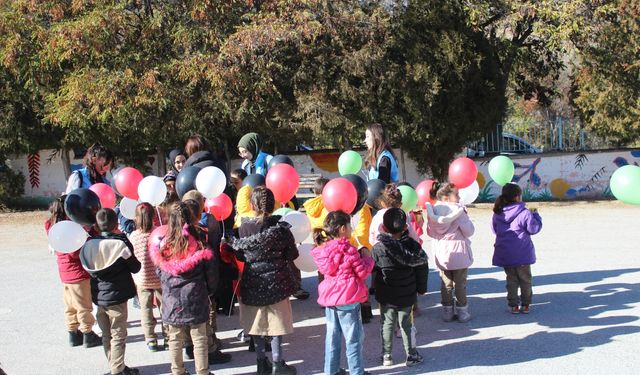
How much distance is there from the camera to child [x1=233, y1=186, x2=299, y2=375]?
452cm

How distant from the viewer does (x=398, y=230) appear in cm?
473

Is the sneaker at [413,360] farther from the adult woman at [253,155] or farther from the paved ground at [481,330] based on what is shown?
the adult woman at [253,155]

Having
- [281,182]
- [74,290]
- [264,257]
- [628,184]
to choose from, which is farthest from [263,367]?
[628,184]

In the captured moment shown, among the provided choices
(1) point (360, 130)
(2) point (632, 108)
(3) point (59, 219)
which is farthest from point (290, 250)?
(2) point (632, 108)

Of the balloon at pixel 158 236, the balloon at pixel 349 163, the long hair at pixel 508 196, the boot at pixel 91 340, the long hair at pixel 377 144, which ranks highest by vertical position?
the long hair at pixel 377 144

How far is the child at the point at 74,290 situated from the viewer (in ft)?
17.2

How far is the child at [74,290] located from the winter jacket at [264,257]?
1.60 metres

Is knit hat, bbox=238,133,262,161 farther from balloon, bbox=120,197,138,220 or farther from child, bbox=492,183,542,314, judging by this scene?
child, bbox=492,183,542,314

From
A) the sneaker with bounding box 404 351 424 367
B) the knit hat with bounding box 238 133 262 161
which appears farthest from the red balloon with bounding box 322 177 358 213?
the knit hat with bounding box 238 133 262 161

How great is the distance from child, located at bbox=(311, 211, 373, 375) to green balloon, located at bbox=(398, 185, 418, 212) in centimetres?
97

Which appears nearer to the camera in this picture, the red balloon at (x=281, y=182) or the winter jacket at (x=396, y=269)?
the winter jacket at (x=396, y=269)

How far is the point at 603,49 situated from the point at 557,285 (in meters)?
10.3

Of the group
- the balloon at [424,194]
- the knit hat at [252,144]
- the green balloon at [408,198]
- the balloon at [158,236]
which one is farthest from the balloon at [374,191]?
the balloon at [158,236]

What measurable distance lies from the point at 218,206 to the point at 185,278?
44.7 inches
